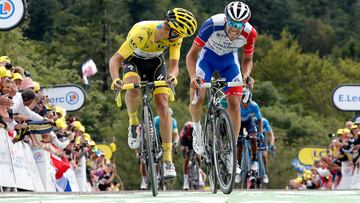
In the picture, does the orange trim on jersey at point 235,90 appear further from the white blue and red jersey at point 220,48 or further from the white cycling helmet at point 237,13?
the white cycling helmet at point 237,13

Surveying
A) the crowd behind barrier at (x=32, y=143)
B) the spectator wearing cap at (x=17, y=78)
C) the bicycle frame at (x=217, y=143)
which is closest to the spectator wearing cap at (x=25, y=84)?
the crowd behind barrier at (x=32, y=143)

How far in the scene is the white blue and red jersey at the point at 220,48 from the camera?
46.5ft

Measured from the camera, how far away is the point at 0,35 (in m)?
50.1

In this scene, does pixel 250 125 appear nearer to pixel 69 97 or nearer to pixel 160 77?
pixel 160 77

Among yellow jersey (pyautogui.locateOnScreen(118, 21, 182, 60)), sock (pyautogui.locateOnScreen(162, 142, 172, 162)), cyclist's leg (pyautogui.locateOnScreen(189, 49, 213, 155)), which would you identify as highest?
yellow jersey (pyautogui.locateOnScreen(118, 21, 182, 60))

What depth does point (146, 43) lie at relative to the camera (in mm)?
14031

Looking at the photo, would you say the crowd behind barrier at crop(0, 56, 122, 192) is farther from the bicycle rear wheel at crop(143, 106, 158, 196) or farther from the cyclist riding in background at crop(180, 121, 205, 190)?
the bicycle rear wheel at crop(143, 106, 158, 196)

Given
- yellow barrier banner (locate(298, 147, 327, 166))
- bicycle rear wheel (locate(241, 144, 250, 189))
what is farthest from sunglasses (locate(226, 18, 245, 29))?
yellow barrier banner (locate(298, 147, 327, 166))

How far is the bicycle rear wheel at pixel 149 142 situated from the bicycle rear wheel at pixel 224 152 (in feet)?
2.52

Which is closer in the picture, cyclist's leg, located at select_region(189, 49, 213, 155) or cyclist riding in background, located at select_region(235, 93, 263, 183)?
cyclist's leg, located at select_region(189, 49, 213, 155)

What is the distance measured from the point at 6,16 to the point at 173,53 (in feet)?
18.0

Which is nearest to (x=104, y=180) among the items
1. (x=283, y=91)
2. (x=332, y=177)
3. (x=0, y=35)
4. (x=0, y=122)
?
(x=332, y=177)

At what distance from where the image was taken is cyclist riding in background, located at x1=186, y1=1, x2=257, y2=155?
1334 cm

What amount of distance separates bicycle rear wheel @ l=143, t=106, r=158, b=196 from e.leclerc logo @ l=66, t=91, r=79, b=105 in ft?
43.0
